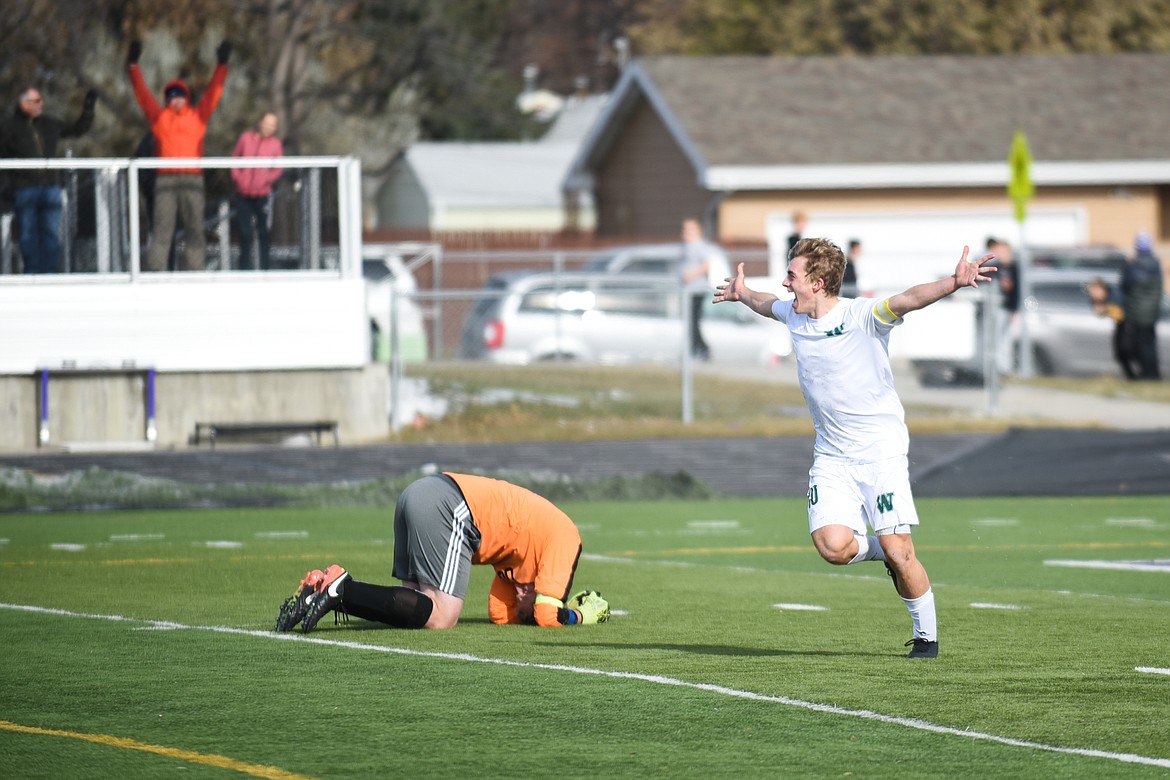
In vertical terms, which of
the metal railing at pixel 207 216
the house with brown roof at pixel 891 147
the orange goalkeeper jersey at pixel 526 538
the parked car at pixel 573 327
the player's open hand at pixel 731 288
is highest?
the house with brown roof at pixel 891 147

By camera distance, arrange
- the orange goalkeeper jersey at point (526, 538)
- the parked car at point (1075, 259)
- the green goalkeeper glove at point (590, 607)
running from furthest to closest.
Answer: the parked car at point (1075, 259) < the green goalkeeper glove at point (590, 607) < the orange goalkeeper jersey at point (526, 538)

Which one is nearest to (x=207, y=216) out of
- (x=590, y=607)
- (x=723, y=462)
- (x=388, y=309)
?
(x=723, y=462)

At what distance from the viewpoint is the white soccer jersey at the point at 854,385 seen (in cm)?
848

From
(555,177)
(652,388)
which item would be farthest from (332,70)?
(652,388)

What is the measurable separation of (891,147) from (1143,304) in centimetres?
1355

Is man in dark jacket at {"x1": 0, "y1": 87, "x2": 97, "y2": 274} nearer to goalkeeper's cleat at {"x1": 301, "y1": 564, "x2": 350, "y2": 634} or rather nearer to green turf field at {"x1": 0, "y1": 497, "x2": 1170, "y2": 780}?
green turf field at {"x1": 0, "y1": 497, "x2": 1170, "y2": 780}

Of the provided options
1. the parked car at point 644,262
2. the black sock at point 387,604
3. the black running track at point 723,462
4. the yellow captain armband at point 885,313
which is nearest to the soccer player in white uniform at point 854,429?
the yellow captain armband at point 885,313

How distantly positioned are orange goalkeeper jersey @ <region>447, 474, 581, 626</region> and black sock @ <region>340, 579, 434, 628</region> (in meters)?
0.37

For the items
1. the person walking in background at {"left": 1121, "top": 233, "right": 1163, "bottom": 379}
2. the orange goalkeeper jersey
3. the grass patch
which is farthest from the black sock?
the person walking in background at {"left": 1121, "top": 233, "right": 1163, "bottom": 379}

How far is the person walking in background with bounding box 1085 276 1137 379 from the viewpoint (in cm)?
2802

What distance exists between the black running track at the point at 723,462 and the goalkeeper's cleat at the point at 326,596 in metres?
10.1

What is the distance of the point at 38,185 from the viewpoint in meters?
19.8

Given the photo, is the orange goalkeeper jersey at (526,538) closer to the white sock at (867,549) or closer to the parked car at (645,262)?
the white sock at (867,549)

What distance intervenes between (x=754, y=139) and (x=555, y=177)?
21.1 m
